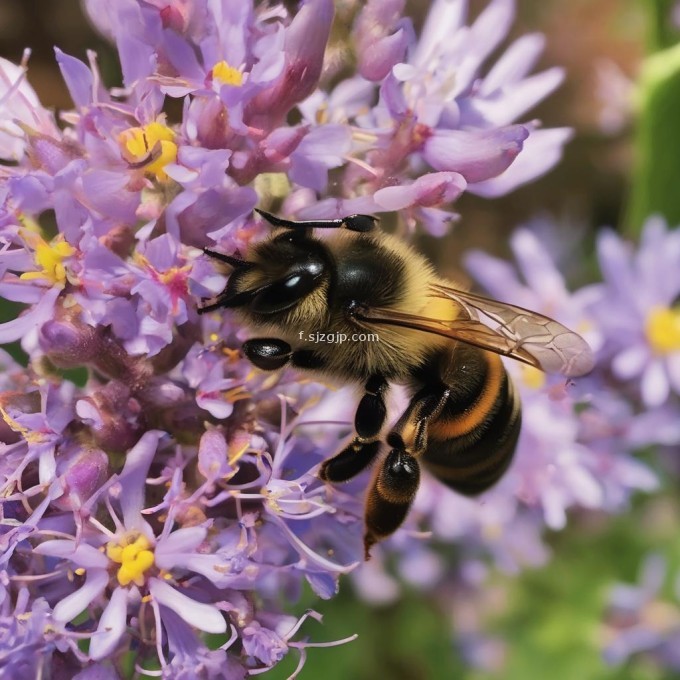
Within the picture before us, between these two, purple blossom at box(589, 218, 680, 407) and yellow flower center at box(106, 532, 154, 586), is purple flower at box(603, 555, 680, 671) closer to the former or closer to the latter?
purple blossom at box(589, 218, 680, 407)

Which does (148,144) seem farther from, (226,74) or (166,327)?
(166,327)

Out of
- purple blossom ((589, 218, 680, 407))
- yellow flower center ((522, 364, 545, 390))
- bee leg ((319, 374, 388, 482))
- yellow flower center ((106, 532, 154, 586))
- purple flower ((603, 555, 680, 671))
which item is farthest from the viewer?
purple flower ((603, 555, 680, 671))

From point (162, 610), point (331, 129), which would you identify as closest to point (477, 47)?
point (331, 129)

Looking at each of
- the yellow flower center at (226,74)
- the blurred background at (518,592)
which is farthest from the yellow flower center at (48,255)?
the blurred background at (518,592)

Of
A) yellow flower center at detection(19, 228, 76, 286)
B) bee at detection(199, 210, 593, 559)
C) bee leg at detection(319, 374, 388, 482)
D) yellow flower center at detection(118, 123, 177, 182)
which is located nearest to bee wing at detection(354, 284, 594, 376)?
bee at detection(199, 210, 593, 559)

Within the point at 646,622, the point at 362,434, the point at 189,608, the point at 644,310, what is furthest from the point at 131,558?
the point at 646,622

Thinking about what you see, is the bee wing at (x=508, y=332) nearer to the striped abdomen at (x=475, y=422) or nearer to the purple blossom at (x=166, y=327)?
the striped abdomen at (x=475, y=422)
